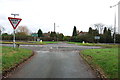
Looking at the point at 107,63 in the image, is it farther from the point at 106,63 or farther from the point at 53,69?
the point at 53,69

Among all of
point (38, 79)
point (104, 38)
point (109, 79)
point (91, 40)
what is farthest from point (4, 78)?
point (104, 38)

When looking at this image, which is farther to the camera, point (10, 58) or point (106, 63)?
point (10, 58)

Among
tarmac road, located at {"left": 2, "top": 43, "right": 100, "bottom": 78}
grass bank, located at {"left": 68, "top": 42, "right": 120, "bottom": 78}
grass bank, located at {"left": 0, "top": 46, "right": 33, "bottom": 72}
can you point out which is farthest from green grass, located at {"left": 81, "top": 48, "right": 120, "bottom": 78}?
grass bank, located at {"left": 0, "top": 46, "right": 33, "bottom": 72}

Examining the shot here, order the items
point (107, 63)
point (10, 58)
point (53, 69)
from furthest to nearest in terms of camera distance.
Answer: point (10, 58) < point (107, 63) < point (53, 69)

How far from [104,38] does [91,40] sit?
225 inches

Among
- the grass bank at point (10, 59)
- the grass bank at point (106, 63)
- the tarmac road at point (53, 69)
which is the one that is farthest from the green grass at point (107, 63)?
the grass bank at point (10, 59)

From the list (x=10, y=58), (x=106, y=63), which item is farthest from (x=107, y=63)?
(x=10, y=58)

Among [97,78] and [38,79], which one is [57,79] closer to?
[38,79]

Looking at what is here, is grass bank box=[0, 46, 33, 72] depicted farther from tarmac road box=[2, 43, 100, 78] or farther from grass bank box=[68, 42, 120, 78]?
grass bank box=[68, 42, 120, 78]

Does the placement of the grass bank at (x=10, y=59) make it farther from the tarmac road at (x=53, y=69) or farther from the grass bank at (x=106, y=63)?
the grass bank at (x=106, y=63)

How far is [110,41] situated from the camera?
5097 cm

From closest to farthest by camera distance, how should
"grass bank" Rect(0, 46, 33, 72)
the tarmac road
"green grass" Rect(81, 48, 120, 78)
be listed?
the tarmac road → "green grass" Rect(81, 48, 120, 78) → "grass bank" Rect(0, 46, 33, 72)

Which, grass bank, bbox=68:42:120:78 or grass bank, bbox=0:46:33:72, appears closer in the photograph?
grass bank, bbox=68:42:120:78

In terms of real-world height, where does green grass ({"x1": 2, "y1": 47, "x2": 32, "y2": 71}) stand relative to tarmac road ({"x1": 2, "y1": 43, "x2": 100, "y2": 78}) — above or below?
above
